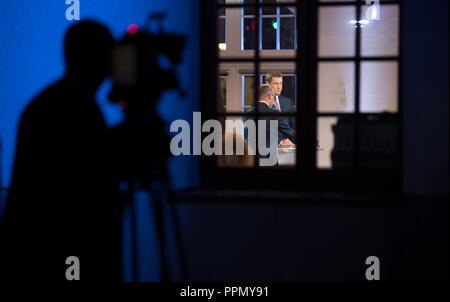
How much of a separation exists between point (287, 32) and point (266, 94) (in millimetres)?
1585

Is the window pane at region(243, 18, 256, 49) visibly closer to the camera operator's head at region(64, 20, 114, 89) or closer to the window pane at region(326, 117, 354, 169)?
the window pane at region(326, 117, 354, 169)

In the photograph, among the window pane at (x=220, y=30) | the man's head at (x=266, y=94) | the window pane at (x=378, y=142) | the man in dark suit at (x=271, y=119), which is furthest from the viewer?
the man's head at (x=266, y=94)

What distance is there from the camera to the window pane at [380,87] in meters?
2.61

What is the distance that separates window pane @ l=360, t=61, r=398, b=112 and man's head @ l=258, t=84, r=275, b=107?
4.00 feet

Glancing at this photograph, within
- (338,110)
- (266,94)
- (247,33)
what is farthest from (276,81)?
(338,110)

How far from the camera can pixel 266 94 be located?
396 centimetres

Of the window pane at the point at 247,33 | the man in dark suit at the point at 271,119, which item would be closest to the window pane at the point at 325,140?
the man in dark suit at the point at 271,119

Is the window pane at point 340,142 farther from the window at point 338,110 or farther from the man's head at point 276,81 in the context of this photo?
the man's head at point 276,81

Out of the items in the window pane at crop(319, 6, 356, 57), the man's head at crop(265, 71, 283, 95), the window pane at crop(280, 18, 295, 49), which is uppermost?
the window pane at crop(280, 18, 295, 49)

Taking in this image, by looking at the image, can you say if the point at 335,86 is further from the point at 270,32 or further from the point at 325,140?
the point at 270,32

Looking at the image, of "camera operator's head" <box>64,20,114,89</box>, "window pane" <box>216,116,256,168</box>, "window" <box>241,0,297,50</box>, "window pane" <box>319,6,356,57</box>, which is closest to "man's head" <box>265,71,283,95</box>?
"window" <box>241,0,297,50</box>
